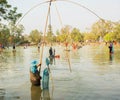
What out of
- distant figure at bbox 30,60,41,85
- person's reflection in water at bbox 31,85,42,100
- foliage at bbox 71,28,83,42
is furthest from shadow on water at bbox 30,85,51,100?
foliage at bbox 71,28,83,42

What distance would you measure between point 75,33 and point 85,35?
13996mm

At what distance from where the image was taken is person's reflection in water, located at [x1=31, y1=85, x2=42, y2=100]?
12.3m

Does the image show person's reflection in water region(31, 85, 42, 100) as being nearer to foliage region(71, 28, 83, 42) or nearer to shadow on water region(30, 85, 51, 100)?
shadow on water region(30, 85, 51, 100)

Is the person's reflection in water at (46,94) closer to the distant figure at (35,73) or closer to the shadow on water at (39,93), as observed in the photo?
the shadow on water at (39,93)

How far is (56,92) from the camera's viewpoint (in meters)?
13.1

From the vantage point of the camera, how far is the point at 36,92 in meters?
13.2

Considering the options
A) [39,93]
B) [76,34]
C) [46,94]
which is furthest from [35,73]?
[76,34]

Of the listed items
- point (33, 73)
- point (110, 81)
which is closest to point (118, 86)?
point (110, 81)

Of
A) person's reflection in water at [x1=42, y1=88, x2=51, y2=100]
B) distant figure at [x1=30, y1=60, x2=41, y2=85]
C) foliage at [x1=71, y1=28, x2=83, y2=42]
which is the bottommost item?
person's reflection in water at [x1=42, y1=88, x2=51, y2=100]

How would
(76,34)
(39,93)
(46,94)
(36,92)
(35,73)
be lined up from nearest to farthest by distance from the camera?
(46,94) < (39,93) < (36,92) < (35,73) < (76,34)

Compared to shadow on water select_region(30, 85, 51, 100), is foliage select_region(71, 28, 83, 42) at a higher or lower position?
higher

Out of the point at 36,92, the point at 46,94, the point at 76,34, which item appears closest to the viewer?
the point at 46,94

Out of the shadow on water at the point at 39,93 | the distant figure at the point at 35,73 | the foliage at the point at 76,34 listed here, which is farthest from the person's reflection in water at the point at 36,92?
the foliage at the point at 76,34

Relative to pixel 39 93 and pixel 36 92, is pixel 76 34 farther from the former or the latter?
pixel 39 93
